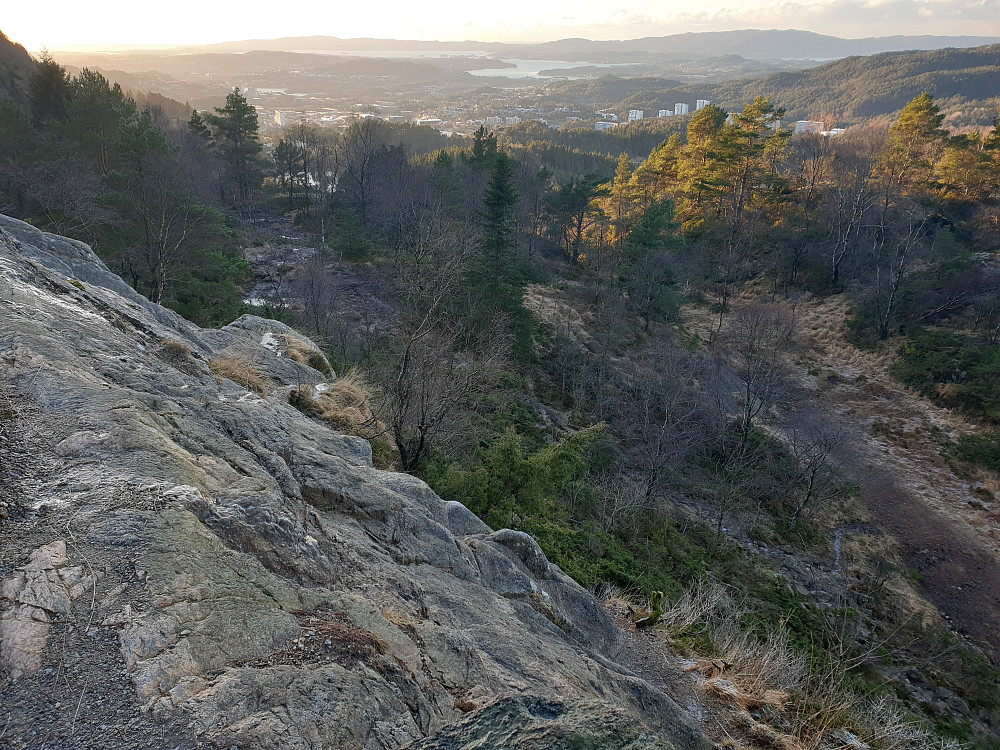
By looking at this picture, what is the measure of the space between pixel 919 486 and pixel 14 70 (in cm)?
5275

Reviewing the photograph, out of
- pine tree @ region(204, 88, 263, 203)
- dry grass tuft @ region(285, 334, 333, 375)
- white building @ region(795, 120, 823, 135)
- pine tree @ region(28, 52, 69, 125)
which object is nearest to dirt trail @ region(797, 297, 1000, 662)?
dry grass tuft @ region(285, 334, 333, 375)

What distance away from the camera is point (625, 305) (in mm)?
25688

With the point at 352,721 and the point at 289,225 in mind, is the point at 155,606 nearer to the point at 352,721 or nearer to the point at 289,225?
the point at 352,721

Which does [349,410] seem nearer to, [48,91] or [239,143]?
[48,91]

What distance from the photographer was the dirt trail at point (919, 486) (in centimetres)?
1235

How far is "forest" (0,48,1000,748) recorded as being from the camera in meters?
9.13

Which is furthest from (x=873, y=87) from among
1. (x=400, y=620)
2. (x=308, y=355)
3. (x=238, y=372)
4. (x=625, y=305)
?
(x=400, y=620)

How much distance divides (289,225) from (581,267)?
20.7 metres

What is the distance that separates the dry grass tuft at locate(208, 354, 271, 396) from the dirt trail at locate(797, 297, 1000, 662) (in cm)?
1459

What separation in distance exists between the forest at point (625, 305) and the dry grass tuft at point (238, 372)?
74cm

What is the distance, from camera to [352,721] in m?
2.03

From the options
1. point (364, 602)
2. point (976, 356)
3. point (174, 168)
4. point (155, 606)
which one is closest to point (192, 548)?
point (155, 606)

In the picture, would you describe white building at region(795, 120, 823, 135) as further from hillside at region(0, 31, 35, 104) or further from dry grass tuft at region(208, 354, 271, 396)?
hillside at region(0, 31, 35, 104)

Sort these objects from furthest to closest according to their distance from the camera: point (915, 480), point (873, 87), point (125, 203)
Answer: point (873, 87)
point (915, 480)
point (125, 203)
